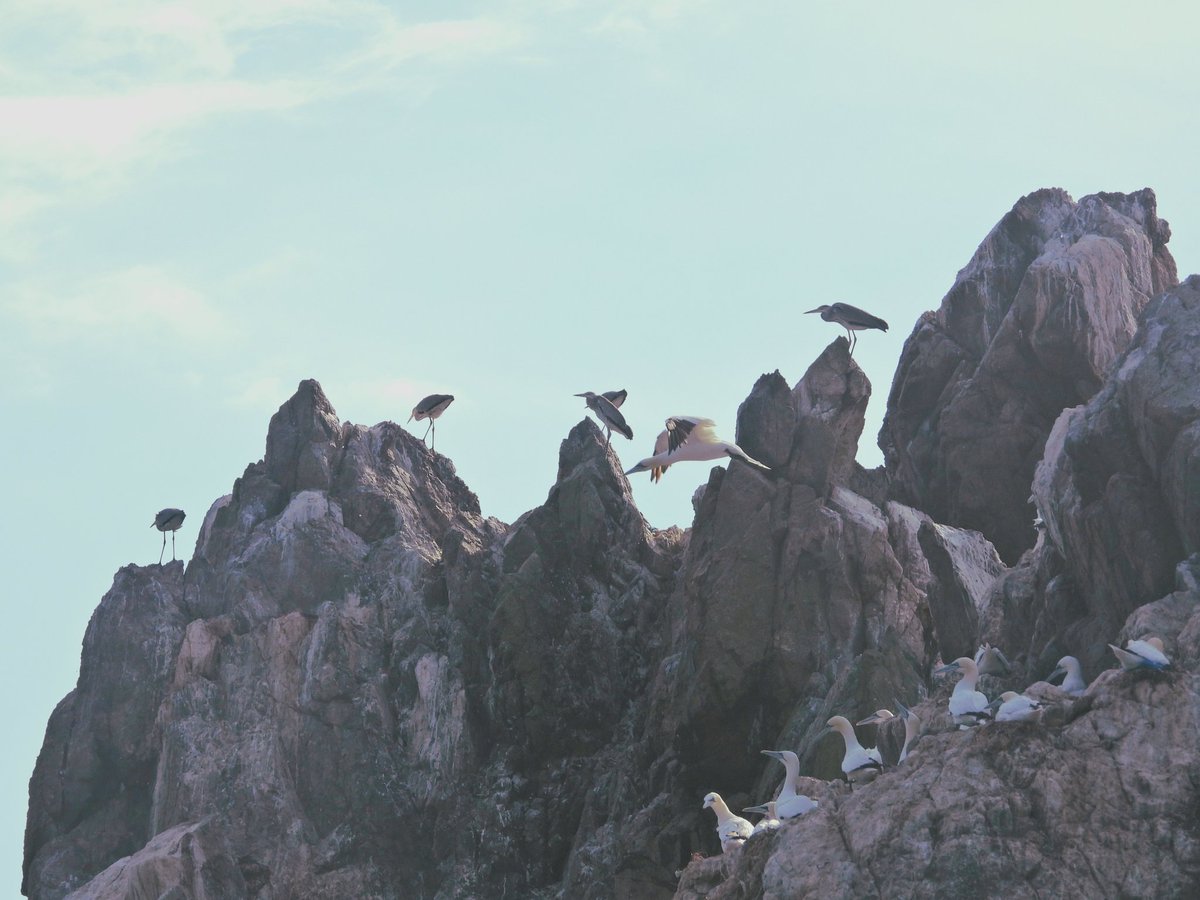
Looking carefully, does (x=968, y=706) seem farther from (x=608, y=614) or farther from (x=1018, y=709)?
(x=608, y=614)

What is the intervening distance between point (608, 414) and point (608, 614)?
17.1ft

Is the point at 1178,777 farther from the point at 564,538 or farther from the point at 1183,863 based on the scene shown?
the point at 564,538

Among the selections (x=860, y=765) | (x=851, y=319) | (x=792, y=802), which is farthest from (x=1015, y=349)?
(x=792, y=802)

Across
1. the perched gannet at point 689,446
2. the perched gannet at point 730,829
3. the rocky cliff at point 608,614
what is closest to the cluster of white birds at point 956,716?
the perched gannet at point 730,829

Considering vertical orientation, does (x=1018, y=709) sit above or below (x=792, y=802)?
above

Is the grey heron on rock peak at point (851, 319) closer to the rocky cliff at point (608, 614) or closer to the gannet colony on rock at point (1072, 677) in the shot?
the rocky cliff at point (608, 614)

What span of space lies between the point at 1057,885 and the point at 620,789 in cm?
2154

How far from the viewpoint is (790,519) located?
5969cm

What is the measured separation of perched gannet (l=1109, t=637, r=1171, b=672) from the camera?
4062 centimetres

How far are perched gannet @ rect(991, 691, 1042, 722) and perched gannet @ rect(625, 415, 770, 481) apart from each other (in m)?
16.1

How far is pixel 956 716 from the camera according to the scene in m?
42.2

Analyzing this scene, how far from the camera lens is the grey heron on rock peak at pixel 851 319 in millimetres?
63125

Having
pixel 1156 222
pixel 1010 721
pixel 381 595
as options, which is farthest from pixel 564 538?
pixel 1010 721

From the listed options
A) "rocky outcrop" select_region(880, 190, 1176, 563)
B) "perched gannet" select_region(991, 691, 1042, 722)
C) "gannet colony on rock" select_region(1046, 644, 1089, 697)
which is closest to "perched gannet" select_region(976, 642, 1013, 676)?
"gannet colony on rock" select_region(1046, 644, 1089, 697)
